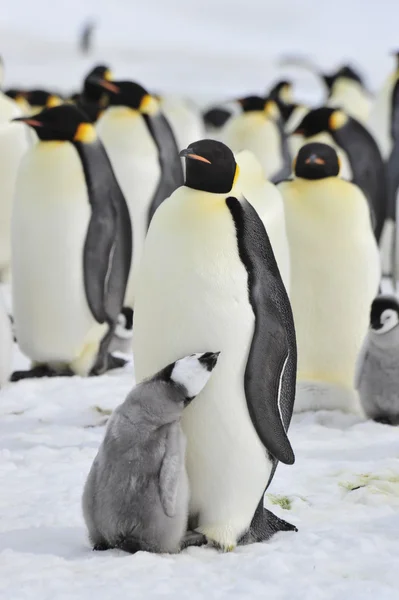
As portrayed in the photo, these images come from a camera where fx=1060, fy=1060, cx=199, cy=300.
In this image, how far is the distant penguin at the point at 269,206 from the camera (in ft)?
15.3

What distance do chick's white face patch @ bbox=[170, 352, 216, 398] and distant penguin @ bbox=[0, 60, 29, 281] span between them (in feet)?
19.3

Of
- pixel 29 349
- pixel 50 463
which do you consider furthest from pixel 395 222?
pixel 50 463

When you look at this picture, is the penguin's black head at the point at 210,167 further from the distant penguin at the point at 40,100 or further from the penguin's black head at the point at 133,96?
the distant penguin at the point at 40,100

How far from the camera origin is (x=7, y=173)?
28.6 ft

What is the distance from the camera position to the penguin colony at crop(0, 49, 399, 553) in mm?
2949

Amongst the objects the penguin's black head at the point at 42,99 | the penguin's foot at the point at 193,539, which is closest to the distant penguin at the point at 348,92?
the penguin's black head at the point at 42,99

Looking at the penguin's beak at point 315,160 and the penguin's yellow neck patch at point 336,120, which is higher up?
the penguin's beak at point 315,160

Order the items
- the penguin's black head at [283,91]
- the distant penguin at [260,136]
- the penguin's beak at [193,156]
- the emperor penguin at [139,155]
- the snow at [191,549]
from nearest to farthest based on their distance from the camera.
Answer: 1. the snow at [191,549]
2. the penguin's beak at [193,156]
3. the emperor penguin at [139,155]
4. the distant penguin at [260,136]
5. the penguin's black head at [283,91]

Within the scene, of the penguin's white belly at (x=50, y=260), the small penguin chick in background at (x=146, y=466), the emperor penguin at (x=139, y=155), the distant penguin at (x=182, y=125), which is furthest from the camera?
the distant penguin at (x=182, y=125)

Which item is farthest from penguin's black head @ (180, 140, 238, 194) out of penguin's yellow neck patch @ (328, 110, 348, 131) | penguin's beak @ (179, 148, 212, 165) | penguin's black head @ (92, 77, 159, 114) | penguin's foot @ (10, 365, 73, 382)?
penguin's yellow neck patch @ (328, 110, 348, 131)

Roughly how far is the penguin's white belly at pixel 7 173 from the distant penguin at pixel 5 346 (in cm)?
326

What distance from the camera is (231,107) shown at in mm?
26156

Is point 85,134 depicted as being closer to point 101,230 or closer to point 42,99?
point 101,230

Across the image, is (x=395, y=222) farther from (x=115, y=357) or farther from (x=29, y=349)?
(x=29, y=349)
